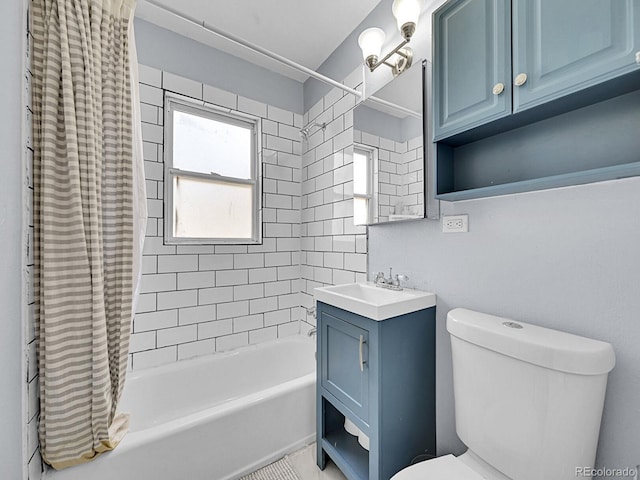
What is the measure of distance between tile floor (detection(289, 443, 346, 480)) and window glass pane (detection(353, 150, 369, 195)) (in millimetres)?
1597

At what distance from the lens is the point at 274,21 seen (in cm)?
189

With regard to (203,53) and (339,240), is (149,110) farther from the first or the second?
(339,240)

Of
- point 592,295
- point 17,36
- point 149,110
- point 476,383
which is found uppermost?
point 149,110

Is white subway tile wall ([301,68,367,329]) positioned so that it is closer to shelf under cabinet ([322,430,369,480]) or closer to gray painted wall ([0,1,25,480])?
shelf under cabinet ([322,430,369,480])

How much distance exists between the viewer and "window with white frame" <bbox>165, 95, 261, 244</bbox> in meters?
2.02

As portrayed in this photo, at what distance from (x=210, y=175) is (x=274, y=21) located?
45.8 inches

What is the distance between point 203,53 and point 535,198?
235cm

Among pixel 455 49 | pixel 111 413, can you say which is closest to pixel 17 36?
pixel 111 413

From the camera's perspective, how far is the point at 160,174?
194cm

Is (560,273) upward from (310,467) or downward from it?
upward

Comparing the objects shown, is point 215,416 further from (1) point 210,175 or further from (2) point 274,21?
(2) point 274,21

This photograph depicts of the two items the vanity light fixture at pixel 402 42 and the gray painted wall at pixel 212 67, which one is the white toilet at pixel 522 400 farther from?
the gray painted wall at pixel 212 67

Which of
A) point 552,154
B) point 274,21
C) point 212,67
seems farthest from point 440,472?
point 212,67

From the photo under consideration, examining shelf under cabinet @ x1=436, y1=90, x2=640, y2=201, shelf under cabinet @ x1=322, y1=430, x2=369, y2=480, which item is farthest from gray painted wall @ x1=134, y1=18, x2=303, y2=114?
shelf under cabinet @ x1=322, y1=430, x2=369, y2=480
